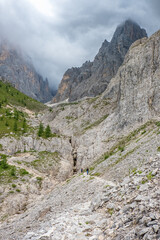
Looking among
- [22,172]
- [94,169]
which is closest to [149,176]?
[94,169]

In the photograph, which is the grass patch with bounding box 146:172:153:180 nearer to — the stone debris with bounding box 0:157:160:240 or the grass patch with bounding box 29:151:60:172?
the stone debris with bounding box 0:157:160:240

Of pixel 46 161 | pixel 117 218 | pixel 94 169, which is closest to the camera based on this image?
pixel 117 218

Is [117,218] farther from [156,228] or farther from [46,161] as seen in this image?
[46,161]

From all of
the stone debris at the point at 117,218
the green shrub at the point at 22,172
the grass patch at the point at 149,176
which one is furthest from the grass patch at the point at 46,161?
the grass patch at the point at 149,176

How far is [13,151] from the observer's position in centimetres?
7581

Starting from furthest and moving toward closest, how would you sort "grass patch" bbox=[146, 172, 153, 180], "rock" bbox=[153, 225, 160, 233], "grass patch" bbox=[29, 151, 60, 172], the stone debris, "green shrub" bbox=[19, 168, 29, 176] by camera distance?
"grass patch" bbox=[29, 151, 60, 172] < "green shrub" bbox=[19, 168, 29, 176] < "grass patch" bbox=[146, 172, 153, 180] < the stone debris < "rock" bbox=[153, 225, 160, 233]

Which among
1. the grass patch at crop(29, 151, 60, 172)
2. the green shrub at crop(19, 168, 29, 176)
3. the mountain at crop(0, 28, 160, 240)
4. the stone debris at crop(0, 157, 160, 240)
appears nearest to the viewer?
the stone debris at crop(0, 157, 160, 240)

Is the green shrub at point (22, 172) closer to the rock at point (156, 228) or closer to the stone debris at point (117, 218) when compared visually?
the stone debris at point (117, 218)

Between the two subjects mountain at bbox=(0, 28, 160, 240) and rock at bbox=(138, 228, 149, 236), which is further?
mountain at bbox=(0, 28, 160, 240)

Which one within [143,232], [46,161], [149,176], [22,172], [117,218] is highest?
[149,176]

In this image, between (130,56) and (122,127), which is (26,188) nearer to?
(122,127)

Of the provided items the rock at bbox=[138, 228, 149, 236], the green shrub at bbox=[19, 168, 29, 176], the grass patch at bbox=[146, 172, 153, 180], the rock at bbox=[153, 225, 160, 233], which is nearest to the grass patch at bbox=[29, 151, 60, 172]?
the green shrub at bbox=[19, 168, 29, 176]

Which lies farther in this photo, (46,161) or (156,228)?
(46,161)

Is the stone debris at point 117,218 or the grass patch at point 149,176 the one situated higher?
the grass patch at point 149,176
